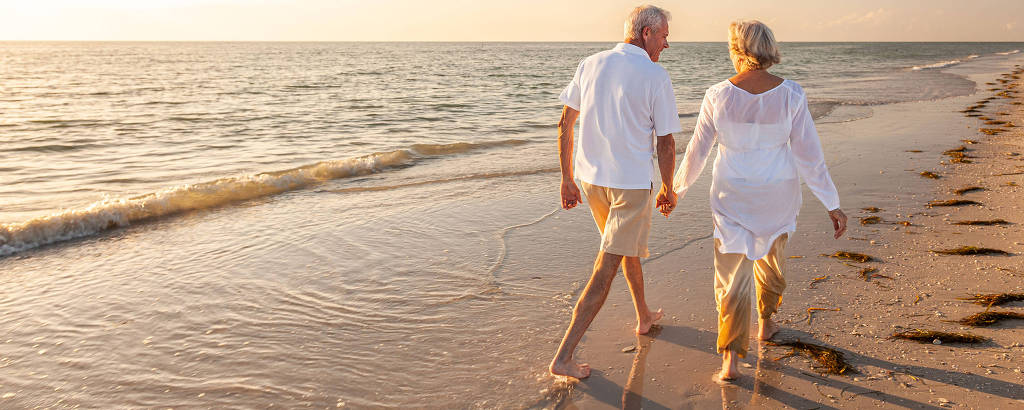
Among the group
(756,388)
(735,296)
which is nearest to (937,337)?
(756,388)

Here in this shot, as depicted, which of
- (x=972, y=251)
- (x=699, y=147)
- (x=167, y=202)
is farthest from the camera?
(x=167, y=202)

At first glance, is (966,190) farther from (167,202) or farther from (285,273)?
(167,202)

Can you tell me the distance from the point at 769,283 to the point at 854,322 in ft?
2.50

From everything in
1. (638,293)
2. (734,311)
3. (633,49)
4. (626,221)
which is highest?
(633,49)

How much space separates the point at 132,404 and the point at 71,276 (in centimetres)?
264

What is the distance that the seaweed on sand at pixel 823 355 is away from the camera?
10.5ft

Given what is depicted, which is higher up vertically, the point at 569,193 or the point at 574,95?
the point at 574,95

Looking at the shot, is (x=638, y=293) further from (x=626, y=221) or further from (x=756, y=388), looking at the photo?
(x=756, y=388)

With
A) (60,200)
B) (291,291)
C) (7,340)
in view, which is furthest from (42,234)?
(291,291)

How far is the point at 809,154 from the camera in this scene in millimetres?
3027

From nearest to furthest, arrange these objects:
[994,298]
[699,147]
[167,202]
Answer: [699,147]
[994,298]
[167,202]

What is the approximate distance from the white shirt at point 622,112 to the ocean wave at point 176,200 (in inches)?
228

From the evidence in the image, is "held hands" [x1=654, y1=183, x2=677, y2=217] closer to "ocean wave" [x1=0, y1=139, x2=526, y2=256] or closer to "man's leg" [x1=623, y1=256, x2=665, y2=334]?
"man's leg" [x1=623, y1=256, x2=665, y2=334]

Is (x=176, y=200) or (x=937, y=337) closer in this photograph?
(x=937, y=337)
